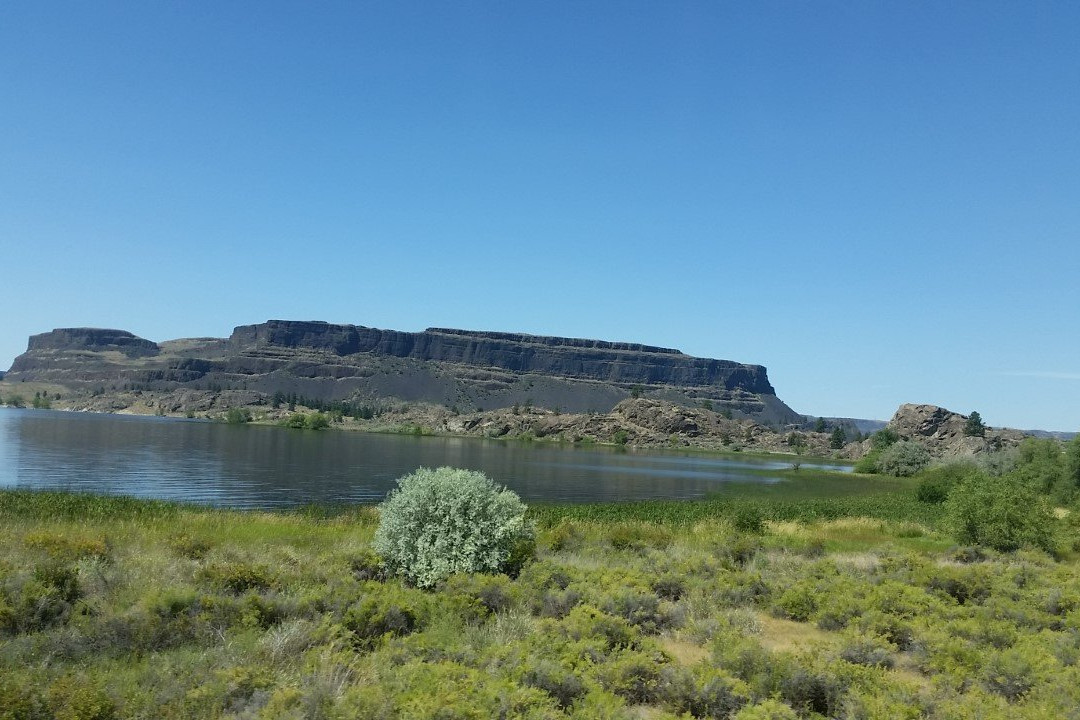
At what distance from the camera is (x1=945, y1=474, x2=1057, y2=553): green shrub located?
26391 millimetres

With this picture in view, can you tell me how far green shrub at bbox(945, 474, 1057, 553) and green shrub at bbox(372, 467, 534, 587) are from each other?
2095cm

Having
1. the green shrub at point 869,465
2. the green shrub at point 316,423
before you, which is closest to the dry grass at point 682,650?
the green shrub at point 869,465

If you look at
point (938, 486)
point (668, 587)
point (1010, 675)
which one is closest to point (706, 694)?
point (1010, 675)

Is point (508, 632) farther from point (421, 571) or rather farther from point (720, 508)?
point (720, 508)

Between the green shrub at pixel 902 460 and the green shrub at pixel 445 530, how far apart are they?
10945 cm

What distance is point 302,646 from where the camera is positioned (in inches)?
396

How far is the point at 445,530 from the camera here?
15.8 metres

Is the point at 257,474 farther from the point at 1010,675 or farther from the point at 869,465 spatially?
the point at 869,465

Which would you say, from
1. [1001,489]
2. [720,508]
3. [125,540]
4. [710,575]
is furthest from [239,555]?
[720,508]

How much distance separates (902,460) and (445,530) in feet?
376

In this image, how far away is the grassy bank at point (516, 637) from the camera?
8.03 meters

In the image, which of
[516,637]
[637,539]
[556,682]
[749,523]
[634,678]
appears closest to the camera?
[556,682]

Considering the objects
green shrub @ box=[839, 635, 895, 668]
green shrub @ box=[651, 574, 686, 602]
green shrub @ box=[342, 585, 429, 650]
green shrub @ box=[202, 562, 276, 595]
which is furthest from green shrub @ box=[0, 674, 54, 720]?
green shrub @ box=[651, 574, 686, 602]

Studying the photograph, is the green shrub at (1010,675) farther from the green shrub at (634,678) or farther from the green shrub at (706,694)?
the green shrub at (634,678)
